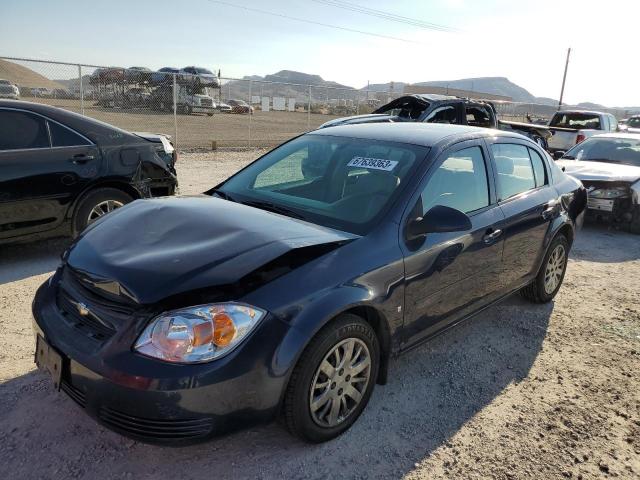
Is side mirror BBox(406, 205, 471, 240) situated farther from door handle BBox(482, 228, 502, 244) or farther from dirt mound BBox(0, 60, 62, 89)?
dirt mound BBox(0, 60, 62, 89)

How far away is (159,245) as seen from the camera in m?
2.59

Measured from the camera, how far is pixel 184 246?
101 inches

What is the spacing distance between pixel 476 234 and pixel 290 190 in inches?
51.8

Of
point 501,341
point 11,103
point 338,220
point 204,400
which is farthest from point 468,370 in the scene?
point 11,103

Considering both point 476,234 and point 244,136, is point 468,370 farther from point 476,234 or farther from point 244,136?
point 244,136

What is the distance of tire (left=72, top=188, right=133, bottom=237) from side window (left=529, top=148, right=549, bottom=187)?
4.18 m

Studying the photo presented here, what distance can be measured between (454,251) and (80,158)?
4013mm

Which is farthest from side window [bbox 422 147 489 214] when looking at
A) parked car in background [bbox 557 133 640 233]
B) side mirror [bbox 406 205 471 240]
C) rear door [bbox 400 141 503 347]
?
parked car in background [bbox 557 133 640 233]

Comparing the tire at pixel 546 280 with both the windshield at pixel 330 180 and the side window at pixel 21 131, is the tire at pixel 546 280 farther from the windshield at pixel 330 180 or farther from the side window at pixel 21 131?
the side window at pixel 21 131

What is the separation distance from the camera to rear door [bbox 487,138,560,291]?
3793mm

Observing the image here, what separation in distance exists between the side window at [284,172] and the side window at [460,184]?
1011 millimetres

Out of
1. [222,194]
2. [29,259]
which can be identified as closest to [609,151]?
[222,194]

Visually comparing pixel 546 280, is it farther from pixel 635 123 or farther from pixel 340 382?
pixel 635 123

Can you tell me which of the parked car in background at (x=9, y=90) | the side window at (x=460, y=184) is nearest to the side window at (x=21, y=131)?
the side window at (x=460, y=184)
